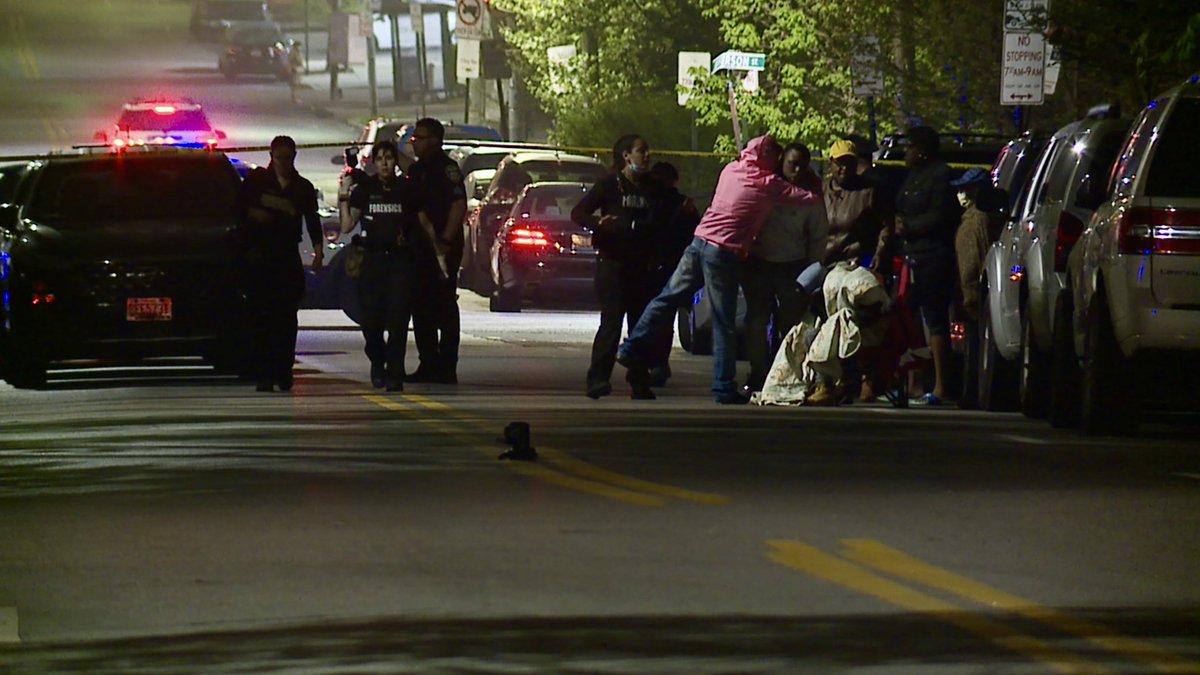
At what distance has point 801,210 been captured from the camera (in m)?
18.3

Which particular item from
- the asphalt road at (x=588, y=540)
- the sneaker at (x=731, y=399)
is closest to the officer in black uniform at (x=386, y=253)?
the asphalt road at (x=588, y=540)

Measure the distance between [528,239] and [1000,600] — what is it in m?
20.7

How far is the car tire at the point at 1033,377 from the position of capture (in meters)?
17.2

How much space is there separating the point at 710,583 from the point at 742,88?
31.4 m

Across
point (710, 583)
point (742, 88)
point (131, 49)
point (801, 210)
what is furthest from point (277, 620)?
point (131, 49)

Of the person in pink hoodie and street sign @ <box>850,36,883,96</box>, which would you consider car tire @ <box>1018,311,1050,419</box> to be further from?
street sign @ <box>850,36,883,96</box>

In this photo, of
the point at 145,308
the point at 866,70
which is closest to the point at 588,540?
the point at 145,308

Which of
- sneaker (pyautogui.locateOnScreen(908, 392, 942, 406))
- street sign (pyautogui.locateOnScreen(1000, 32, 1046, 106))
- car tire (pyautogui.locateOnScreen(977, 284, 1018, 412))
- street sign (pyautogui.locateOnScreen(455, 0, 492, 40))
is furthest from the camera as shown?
street sign (pyautogui.locateOnScreen(455, 0, 492, 40))

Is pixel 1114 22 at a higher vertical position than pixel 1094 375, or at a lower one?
higher

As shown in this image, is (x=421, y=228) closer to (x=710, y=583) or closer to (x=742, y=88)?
(x=710, y=583)

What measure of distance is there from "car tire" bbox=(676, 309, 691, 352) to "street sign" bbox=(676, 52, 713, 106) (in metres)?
16.0

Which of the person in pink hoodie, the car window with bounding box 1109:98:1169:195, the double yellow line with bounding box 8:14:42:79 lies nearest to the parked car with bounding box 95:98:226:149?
the double yellow line with bounding box 8:14:42:79

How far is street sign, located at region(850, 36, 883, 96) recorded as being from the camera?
33375 mm

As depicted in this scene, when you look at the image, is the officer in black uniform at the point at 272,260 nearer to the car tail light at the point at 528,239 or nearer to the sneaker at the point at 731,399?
the sneaker at the point at 731,399
